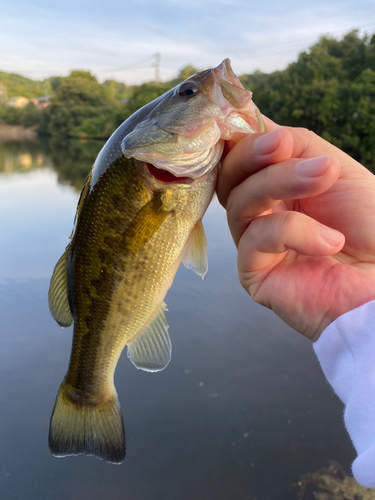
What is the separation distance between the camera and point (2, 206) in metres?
11.1

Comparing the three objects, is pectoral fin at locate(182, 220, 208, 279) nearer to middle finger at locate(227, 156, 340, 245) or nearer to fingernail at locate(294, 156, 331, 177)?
middle finger at locate(227, 156, 340, 245)

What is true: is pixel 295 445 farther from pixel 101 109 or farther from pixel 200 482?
pixel 101 109

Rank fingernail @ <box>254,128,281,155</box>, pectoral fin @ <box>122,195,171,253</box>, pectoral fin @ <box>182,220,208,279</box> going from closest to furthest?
fingernail @ <box>254,128,281,155</box>, pectoral fin @ <box>122,195,171,253</box>, pectoral fin @ <box>182,220,208,279</box>

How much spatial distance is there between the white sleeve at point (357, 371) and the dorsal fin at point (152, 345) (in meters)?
0.73

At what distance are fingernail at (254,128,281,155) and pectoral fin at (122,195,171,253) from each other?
0.46m

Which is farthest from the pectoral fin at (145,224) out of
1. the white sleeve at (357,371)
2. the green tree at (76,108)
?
the green tree at (76,108)

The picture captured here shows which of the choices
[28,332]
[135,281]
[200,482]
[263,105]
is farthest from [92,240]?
[263,105]

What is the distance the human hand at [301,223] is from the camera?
1287 millimetres

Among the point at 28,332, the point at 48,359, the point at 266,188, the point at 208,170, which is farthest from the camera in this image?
the point at 28,332

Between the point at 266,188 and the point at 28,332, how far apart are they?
15.5 feet

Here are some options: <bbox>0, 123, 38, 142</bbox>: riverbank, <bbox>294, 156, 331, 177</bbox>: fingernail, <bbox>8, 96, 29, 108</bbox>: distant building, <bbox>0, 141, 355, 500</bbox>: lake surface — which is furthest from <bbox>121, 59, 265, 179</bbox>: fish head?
<bbox>8, 96, 29, 108</bbox>: distant building

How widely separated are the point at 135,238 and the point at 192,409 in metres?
3.03

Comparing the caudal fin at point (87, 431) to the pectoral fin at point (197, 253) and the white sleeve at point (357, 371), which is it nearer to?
the pectoral fin at point (197, 253)

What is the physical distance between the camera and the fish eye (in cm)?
146
